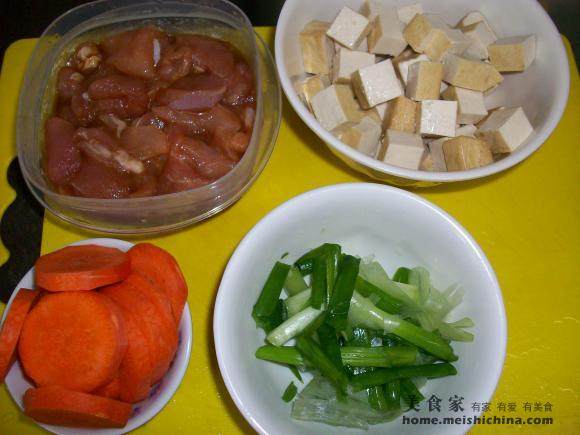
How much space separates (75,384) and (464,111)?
129cm

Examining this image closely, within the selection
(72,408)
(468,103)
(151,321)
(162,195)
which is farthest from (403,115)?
(72,408)

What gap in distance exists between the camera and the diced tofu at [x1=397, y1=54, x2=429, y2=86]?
1.57m

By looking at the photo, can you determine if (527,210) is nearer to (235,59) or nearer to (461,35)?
(461,35)

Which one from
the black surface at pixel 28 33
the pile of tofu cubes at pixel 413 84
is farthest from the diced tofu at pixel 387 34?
the black surface at pixel 28 33

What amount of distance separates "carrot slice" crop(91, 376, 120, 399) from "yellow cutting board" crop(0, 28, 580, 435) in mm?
246

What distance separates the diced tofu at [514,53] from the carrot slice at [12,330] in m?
1.51

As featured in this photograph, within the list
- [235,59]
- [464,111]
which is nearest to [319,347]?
[464,111]

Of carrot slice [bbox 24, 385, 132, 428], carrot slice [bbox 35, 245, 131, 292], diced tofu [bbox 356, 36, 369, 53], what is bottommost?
carrot slice [bbox 24, 385, 132, 428]

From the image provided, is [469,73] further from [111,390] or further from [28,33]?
[28,33]

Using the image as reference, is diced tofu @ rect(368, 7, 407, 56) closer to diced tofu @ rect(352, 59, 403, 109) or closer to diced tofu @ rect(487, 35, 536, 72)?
diced tofu @ rect(352, 59, 403, 109)

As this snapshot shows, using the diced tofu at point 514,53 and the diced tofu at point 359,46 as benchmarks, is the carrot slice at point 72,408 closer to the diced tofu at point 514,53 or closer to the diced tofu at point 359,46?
the diced tofu at point 359,46

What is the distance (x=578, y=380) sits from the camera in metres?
1.47

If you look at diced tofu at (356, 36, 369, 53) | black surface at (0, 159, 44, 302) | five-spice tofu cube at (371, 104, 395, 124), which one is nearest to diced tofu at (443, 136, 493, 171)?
five-spice tofu cube at (371, 104, 395, 124)

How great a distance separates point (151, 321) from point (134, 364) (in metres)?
0.10
